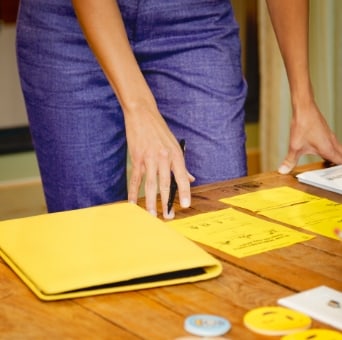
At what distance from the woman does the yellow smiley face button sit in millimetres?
694

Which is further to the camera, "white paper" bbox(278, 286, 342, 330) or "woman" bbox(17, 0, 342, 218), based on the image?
"woman" bbox(17, 0, 342, 218)

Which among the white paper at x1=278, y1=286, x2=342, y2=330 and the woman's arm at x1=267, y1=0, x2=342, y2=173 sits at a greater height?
the woman's arm at x1=267, y1=0, x2=342, y2=173

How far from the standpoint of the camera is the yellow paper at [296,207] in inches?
53.0

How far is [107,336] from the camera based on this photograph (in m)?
0.96

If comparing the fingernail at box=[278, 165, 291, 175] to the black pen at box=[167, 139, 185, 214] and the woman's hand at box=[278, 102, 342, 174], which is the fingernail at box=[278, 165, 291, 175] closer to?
the woman's hand at box=[278, 102, 342, 174]

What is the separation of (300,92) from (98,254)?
76 cm

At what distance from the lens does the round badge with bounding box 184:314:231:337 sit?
3.14 ft

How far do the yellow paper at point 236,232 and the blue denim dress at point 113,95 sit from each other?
0.39 metres

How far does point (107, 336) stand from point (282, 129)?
2624 millimetres

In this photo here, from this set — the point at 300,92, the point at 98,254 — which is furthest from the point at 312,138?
the point at 98,254

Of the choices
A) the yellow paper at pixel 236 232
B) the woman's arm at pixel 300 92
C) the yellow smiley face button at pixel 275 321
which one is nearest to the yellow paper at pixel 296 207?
the yellow paper at pixel 236 232

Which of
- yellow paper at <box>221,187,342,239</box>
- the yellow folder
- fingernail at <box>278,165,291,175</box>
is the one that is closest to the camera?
the yellow folder

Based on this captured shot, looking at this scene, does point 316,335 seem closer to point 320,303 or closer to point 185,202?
point 320,303

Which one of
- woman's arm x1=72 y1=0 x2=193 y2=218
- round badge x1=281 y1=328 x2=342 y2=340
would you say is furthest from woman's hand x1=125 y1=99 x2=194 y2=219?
round badge x1=281 y1=328 x2=342 y2=340
